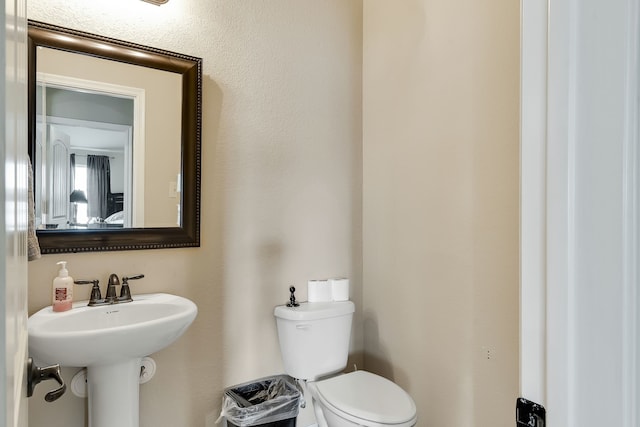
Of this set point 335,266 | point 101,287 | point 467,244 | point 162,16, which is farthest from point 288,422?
point 162,16

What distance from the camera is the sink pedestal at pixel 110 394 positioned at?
134 centimetres

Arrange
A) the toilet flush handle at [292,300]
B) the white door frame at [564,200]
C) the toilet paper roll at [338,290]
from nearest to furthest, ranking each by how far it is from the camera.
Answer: the white door frame at [564,200] < the toilet flush handle at [292,300] < the toilet paper roll at [338,290]

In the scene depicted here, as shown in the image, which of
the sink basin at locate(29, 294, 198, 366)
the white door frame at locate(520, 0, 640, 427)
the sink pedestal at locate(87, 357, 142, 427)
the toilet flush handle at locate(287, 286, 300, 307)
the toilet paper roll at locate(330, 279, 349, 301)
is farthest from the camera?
the toilet paper roll at locate(330, 279, 349, 301)

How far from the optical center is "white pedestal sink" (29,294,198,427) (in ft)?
3.76

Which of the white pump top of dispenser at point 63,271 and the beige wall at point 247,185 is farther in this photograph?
the beige wall at point 247,185

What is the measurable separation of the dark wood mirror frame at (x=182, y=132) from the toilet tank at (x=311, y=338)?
582mm

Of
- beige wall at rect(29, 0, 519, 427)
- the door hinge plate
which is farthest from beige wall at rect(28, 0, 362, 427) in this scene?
the door hinge plate

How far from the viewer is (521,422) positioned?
0.55 metres

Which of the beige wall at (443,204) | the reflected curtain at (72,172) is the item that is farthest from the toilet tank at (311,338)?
the reflected curtain at (72,172)

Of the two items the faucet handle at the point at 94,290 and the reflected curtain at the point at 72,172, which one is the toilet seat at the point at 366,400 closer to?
the faucet handle at the point at 94,290

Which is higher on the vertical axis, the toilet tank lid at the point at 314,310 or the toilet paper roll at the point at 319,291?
the toilet paper roll at the point at 319,291

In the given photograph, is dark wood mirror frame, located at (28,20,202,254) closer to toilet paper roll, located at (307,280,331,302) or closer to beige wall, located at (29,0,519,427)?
beige wall, located at (29,0,519,427)

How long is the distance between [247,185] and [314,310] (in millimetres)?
684

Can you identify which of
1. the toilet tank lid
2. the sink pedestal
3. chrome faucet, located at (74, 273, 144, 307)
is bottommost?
the sink pedestal
